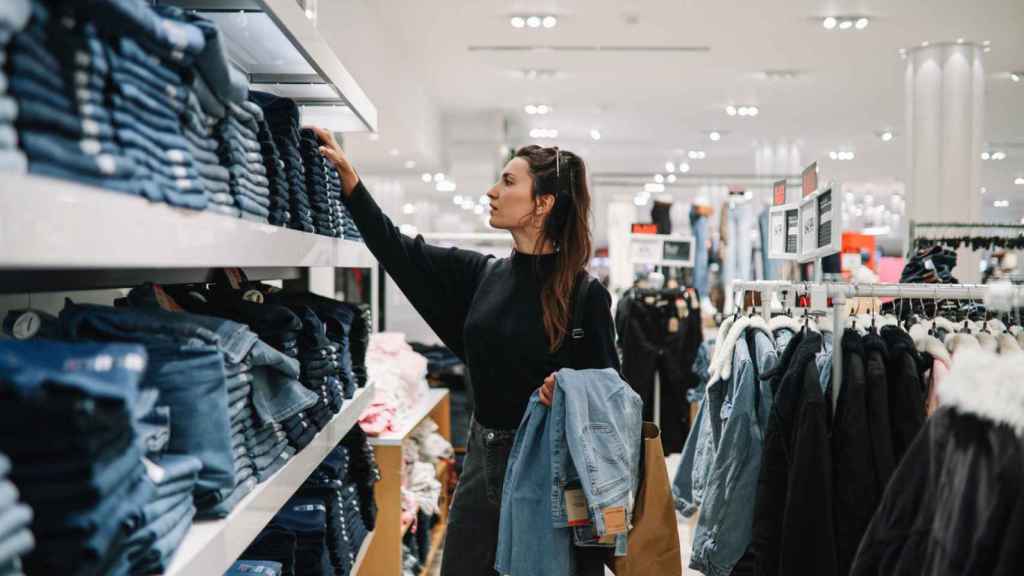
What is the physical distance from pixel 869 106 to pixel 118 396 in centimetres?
1130

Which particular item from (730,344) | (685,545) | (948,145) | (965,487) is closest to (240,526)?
(965,487)

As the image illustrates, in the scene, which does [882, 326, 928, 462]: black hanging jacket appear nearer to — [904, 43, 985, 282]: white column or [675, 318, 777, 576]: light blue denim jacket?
[675, 318, 777, 576]: light blue denim jacket

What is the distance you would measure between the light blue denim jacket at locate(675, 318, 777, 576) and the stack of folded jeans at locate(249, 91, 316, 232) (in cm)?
143

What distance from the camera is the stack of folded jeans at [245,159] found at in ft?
4.53

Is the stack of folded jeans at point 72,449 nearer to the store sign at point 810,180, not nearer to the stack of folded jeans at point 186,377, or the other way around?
the stack of folded jeans at point 186,377

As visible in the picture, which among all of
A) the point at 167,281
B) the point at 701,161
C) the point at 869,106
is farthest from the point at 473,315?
the point at 701,161

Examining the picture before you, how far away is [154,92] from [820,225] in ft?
7.12

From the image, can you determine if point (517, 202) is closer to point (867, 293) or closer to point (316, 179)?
point (316, 179)

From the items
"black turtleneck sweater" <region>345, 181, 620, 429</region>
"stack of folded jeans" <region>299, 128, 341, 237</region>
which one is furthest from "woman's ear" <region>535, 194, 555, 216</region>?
"stack of folded jeans" <region>299, 128, 341, 237</region>

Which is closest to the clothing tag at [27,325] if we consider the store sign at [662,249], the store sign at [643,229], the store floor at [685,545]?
the store floor at [685,545]

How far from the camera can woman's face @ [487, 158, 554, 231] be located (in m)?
2.39

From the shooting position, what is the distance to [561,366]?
7.50 feet

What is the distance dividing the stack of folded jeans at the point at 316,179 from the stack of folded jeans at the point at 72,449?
44.1 inches

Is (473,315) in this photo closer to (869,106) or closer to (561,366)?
(561,366)
